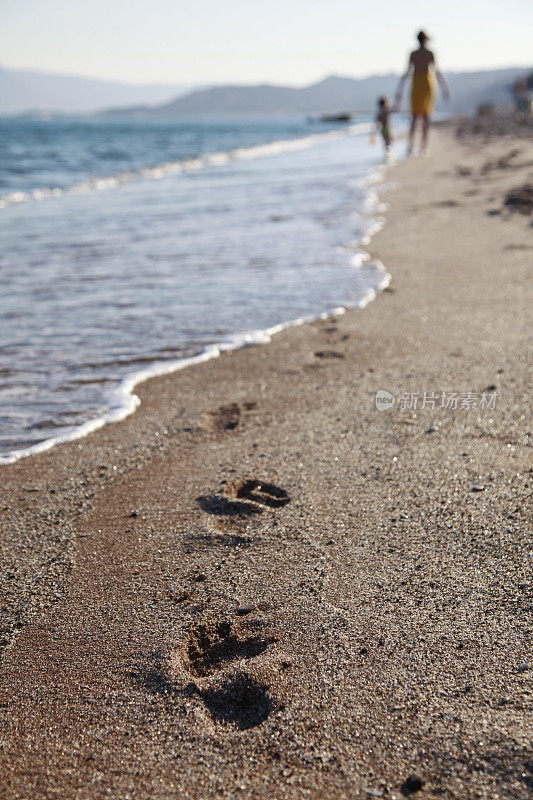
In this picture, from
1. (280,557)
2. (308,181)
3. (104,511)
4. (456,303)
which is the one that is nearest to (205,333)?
(456,303)

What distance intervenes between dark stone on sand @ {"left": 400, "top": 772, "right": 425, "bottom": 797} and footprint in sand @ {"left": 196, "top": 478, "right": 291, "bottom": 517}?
1060 millimetres

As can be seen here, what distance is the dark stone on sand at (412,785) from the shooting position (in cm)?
128

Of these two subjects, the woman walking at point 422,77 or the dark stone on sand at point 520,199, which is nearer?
the dark stone on sand at point 520,199

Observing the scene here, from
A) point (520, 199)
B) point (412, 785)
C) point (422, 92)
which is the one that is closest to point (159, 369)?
point (412, 785)

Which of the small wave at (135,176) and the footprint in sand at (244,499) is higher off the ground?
the small wave at (135,176)

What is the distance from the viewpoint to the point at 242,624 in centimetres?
177

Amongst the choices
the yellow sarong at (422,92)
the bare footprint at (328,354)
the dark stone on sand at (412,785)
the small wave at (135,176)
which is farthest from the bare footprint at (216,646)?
the small wave at (135,176)

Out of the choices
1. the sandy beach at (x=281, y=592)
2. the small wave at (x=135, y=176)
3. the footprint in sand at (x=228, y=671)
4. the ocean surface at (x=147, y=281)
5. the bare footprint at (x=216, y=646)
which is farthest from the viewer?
the small wave at (x=135, y=176)

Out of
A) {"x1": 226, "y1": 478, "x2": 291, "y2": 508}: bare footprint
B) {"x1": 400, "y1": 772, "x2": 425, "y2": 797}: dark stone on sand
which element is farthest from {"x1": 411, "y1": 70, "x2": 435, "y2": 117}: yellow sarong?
{"x1": 400, "y1": 772, "x2": 425, "y2": 797}: dark stone on sand

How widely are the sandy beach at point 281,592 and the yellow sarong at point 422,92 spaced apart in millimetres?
8704

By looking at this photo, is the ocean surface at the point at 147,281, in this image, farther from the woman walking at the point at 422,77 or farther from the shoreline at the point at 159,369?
the woman walking at the point at 422,77

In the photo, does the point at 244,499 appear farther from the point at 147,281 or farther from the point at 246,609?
the point at 147,281

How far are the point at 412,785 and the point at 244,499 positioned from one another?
1171mm

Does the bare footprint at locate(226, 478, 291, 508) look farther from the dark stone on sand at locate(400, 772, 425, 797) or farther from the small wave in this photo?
the small wave
